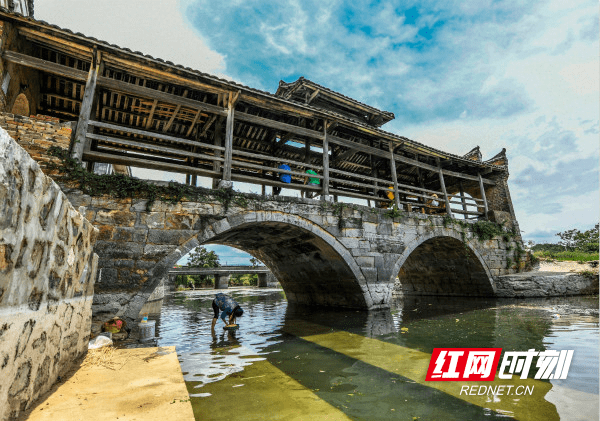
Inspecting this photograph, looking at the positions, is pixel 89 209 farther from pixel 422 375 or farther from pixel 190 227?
pixel 422 375

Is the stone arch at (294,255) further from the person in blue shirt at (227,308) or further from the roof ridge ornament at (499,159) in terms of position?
the roof ridge ornament at (499,159)

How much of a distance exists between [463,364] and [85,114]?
7862 millimetres

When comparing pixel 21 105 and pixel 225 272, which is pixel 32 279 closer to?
pixel 21 105

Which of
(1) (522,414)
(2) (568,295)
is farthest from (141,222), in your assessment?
(2) (568,295)

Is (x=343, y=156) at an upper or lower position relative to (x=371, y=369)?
upper

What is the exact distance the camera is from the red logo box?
334cm

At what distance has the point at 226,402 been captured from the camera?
9.16 feet

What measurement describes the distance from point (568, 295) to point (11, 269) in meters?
14.9

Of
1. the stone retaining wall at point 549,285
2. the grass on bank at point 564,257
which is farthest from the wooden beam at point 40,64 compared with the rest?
the grass on bank at point 564,257

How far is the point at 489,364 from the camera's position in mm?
3715

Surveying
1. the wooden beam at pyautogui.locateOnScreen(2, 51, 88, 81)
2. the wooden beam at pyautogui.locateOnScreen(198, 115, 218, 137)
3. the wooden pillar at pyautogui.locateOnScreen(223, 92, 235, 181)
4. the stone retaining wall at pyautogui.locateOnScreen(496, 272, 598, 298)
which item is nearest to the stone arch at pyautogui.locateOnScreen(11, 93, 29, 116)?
the wooden beam at pyautogui.locateOnScreen(2, 51, 88, 81)

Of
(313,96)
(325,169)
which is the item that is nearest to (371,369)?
(325,169)

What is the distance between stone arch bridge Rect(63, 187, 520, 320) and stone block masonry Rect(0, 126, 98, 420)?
244 cm

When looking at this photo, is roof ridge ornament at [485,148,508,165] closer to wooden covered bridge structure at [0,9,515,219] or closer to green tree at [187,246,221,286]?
wooden covered bridge structure at [0,9,515,219]
